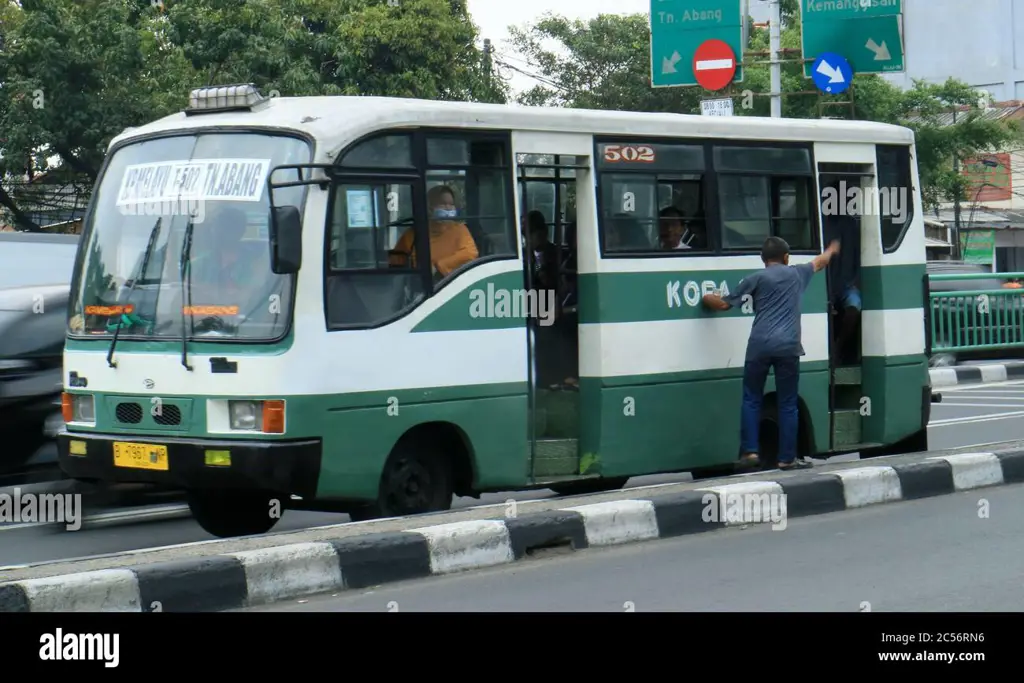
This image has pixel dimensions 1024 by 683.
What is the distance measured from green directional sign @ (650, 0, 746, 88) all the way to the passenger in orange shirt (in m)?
13.1

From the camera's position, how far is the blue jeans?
31.4 feet

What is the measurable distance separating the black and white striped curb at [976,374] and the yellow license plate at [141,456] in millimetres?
13502

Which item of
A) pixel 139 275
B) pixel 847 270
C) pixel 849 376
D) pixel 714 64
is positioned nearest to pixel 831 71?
pixel 714 64

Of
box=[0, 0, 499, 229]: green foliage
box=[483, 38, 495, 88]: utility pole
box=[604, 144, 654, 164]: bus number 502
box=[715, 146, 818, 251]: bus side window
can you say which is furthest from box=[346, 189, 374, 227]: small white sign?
box=[483, 38, 495, 88]: utility pole

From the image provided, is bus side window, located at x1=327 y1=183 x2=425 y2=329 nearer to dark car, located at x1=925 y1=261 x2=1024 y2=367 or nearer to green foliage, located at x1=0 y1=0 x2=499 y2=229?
dark car, located at x1=925 y1=261 x2=1024 y2=367

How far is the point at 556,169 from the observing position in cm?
934

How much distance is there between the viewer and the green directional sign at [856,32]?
19953 millimetres

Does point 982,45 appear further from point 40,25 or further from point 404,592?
point 404,592

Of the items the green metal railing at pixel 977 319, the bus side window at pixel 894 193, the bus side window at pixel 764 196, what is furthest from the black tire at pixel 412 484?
the green metal railing at pixel 977 319

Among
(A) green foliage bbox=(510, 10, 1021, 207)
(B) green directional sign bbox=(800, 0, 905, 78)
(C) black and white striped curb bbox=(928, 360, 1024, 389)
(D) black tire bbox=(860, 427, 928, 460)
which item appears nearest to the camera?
(D) black tire bbox=(860, 427, 928, 460)

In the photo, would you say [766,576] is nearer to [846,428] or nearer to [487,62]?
[846,428]

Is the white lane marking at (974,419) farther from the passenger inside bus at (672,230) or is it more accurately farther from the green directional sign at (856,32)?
the green directional sign at (856,32)
